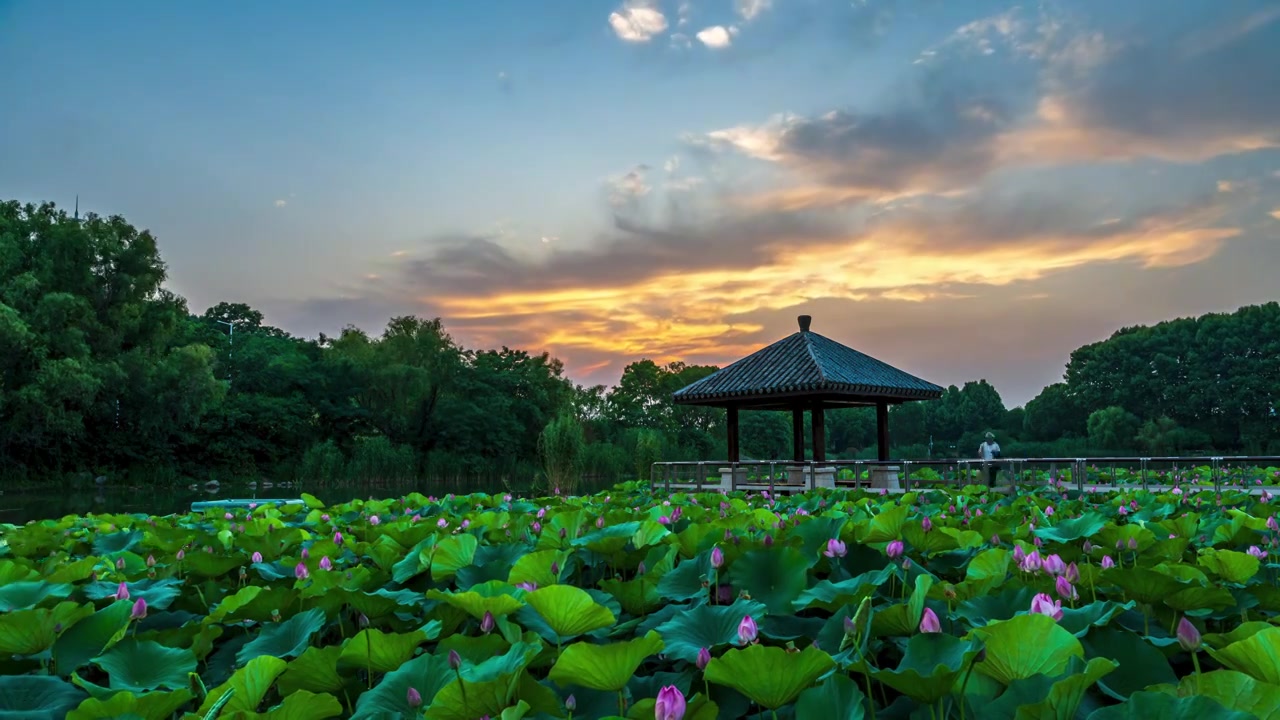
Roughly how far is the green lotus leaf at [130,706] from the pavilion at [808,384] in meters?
13.9

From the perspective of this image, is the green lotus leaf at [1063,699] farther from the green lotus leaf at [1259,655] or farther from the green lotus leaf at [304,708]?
the green lotus leaf at [304,708]

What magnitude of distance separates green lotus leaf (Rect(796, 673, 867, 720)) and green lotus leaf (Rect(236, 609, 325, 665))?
3.12 ft

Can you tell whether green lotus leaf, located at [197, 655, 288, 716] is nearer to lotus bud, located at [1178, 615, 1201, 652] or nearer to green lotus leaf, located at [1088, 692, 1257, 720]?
green lotus leaf, located at [1088, 692, 1257, 720]

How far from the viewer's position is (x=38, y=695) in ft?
4.62

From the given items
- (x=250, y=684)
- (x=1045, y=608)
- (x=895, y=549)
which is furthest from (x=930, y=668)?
(x=250, y=684)

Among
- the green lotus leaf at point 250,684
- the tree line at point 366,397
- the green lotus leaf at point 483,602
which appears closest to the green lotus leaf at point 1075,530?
the green lotus leaf at point 483,602

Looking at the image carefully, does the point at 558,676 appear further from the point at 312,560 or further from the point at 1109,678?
the point at 312,560

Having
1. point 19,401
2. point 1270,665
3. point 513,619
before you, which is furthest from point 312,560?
point 19,401

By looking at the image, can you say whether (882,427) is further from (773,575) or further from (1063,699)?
(1063,699)

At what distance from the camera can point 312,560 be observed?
248 centimetres

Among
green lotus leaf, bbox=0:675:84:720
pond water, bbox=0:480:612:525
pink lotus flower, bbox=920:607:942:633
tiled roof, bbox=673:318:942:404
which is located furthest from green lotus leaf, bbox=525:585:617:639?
pond water, bbox=0:480:612:525

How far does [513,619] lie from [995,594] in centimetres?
99

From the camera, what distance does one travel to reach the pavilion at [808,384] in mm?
15086

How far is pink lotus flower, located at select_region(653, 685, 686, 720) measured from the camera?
1.02 metres
